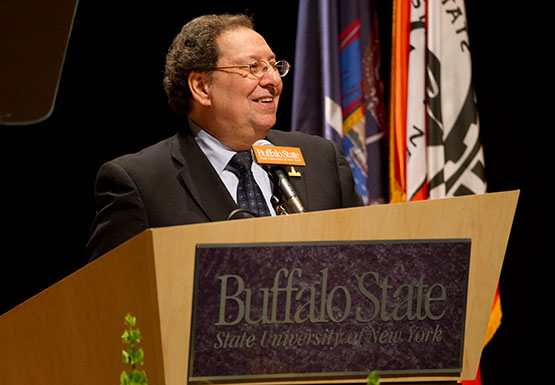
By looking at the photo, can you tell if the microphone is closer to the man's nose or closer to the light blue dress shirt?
the light blue dress shirt

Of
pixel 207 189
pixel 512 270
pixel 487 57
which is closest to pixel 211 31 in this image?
pixel 207 189

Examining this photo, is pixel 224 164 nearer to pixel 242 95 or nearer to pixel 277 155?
pixel 242 95

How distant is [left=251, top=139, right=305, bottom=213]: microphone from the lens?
176cm

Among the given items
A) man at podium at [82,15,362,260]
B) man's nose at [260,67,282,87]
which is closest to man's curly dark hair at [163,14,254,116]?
man at podium at [82,15,362,260]

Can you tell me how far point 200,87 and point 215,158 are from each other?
25 centimetres

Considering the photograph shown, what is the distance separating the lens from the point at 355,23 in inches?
146

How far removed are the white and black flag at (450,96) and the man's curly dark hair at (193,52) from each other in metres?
1.28

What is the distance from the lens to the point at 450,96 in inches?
140

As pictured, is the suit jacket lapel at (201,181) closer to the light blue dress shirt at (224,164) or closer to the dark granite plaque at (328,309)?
the light blue dress shirt at (224,164)

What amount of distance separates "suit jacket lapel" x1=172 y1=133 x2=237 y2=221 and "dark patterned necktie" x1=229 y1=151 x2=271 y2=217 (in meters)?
0.05

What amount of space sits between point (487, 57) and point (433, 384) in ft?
8.82

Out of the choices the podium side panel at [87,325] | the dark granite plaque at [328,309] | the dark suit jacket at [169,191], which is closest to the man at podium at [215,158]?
the dark suit jacket at [169,191]

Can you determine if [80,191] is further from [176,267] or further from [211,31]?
[176,267]

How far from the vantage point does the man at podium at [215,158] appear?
226 centimetres
